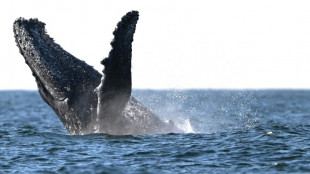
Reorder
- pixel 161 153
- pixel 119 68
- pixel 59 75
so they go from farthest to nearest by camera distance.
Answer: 1. pixel 59 75
2. pixel 161 153
3. pixel 119 68

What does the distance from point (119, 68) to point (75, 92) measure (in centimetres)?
193

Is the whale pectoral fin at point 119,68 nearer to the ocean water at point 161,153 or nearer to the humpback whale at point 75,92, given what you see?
the humpback whale at point 75,92

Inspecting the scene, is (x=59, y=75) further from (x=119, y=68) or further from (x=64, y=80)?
(x=119, y=68)

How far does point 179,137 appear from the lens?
1363cm

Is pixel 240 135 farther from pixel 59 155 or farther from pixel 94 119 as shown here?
pixel 59 155

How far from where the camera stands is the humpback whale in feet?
40.3

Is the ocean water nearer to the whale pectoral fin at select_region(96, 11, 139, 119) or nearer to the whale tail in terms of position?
the whale tail

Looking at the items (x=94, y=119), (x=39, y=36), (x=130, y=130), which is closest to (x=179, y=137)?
(x=130, y=130)

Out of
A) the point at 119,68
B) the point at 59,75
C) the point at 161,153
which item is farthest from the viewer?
the point at 59,75

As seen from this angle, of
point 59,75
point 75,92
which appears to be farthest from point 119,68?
point 59,75

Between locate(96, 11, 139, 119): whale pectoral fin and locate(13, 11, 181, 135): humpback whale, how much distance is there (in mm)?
22

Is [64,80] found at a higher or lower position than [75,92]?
higher

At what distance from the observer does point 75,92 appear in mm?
12930

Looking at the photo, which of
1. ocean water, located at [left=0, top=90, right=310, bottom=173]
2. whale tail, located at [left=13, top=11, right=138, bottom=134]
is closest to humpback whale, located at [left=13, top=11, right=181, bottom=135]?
whale tail, located at [left=13, top=11, right=138, bottom=134]
